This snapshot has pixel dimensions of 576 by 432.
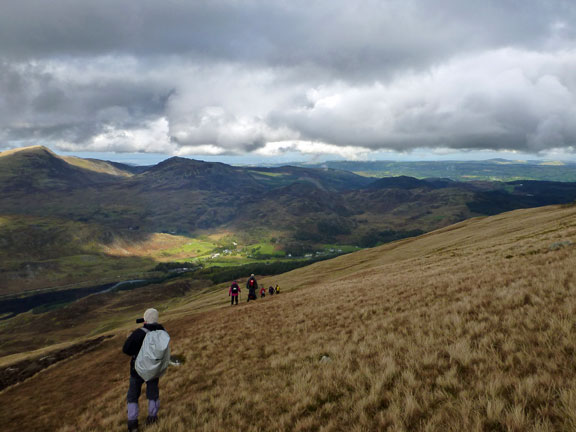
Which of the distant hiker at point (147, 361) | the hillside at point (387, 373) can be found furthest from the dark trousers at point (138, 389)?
the hillside at point (387, 373)

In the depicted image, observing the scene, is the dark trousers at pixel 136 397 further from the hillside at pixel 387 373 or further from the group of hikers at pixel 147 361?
the hillside at pixel 387 373

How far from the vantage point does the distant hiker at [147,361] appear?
841cm

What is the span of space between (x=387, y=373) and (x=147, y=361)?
23.0 feet

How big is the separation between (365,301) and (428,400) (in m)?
13.3

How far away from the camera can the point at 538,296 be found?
11.2 metres

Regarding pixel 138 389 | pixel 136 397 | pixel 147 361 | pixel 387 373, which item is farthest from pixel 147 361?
pixel 387 373

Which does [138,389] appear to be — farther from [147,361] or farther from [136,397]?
[147,361]

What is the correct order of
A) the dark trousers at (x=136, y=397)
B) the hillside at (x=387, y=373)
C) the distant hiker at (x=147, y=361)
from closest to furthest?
the hillside at (x=387, y=373), the distant hiker at (x=147, y=361), the dark trousers at (x=136, y=397)

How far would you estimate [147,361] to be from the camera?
27.5 ft

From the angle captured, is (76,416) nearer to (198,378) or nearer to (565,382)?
(198,378)

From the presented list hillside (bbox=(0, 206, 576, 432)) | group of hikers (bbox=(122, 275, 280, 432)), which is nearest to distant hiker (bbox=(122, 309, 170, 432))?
group of hikers (bbox=(122, 275, 280, 432))

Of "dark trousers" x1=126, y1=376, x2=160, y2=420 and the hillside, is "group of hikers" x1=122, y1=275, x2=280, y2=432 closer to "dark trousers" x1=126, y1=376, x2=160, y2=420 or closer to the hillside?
"dark trousers" x1=126, y1=376, x2=160, y2=420

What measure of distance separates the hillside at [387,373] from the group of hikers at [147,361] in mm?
961

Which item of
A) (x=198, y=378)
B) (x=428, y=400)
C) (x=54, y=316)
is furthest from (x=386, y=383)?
(x=54, y=316)
